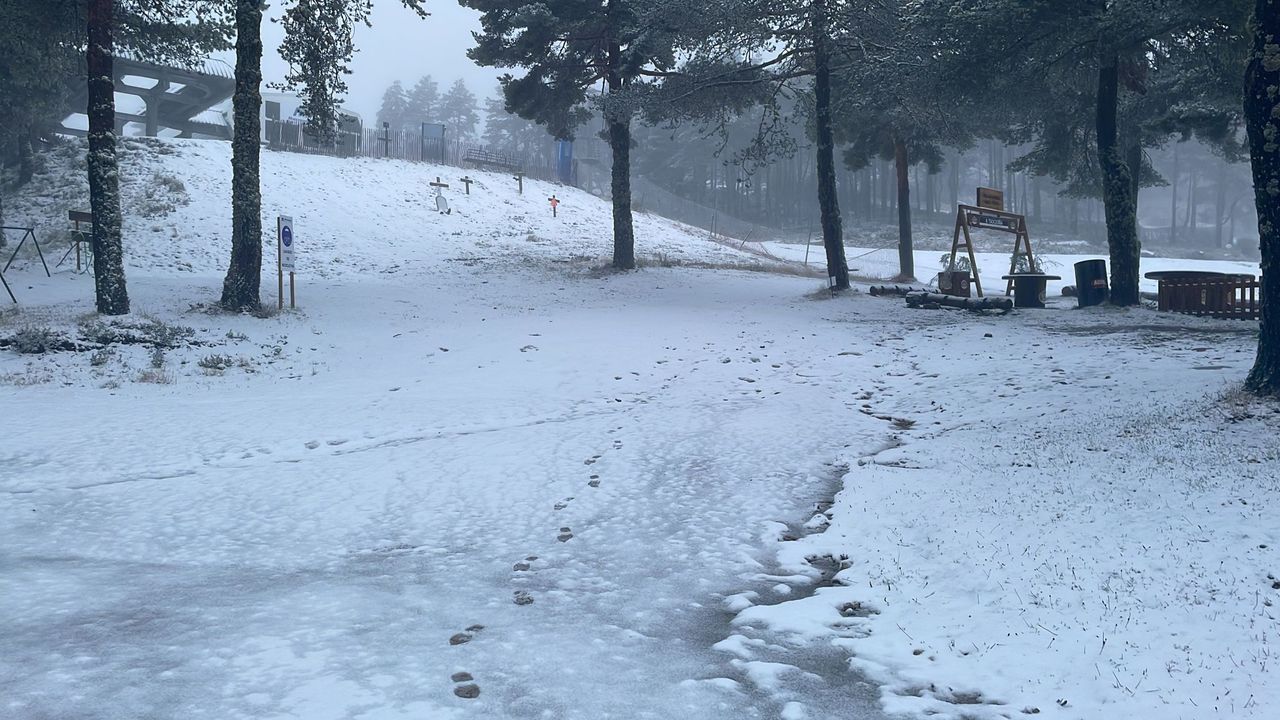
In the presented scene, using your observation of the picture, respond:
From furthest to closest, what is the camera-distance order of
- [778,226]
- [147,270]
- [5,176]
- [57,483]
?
[778,226], [5,176], [147,270], [57,483]

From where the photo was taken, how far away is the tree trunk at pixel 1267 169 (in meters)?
8.79

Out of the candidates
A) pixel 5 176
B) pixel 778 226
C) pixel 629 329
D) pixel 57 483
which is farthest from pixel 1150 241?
pixel 57 483

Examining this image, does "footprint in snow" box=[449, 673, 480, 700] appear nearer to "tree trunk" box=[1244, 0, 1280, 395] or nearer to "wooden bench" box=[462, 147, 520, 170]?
"tree trunk" box=[1244, 0, 1280, 395]

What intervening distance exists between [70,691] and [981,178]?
10433cm

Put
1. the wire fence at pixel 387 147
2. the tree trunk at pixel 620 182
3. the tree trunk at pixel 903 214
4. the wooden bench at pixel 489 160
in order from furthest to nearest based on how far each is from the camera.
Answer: the wooden bench at pixel 489 160 → the wire fence at pixel 387 147 → the tree trunk at pixel 903 214 → the tree trunk at pixel 620 182

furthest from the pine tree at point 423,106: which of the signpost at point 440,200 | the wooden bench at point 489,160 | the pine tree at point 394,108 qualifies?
the signpost at point 440,200

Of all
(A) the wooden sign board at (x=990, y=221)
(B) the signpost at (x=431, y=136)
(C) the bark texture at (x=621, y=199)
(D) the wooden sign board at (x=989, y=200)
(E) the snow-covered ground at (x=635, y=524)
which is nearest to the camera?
(E) the snow-covered ground at (x=635, y=524)

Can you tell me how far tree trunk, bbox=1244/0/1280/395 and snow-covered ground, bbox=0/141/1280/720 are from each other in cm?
56

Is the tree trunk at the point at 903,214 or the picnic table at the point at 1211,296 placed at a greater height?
the tree trunk at the point at 903,214

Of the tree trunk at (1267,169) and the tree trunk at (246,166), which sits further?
the tree trunk at (246,166)

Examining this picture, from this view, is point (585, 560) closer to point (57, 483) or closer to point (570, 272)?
point (57, 483)

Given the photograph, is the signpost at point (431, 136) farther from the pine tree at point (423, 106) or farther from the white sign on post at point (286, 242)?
the pine tree at point (423, 106)

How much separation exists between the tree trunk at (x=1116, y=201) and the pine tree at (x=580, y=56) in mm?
9735

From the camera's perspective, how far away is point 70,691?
13.9 ft
